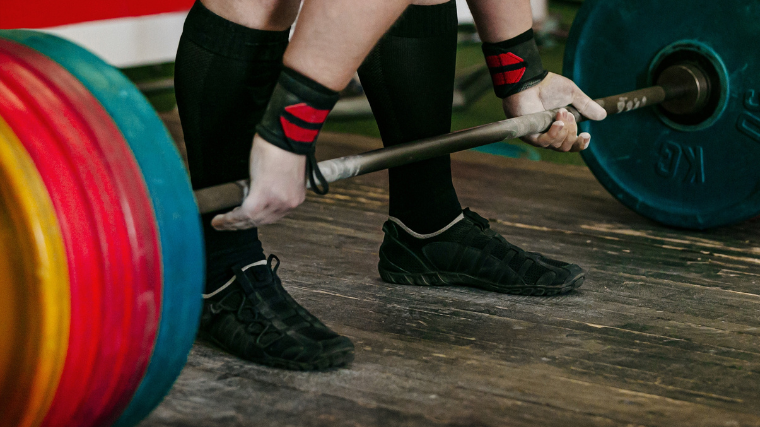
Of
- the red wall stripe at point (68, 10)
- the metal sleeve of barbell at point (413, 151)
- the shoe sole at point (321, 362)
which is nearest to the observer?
the metal sleeve of barbell at point (413, 151)

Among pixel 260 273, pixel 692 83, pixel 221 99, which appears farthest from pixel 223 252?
pixel 692 83

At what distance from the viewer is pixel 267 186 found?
87 cm

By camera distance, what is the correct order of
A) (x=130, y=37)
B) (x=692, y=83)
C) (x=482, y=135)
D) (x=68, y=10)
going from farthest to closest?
(x=130, y=37) < (x=68, y=10) < (x=692, y=83) < (x=482, y=135)

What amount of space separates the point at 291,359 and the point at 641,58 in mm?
1106

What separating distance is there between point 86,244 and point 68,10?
2.09 m

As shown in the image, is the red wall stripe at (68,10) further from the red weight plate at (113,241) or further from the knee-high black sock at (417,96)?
the red weight plate at (113,241)

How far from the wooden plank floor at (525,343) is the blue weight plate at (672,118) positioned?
0.08 m

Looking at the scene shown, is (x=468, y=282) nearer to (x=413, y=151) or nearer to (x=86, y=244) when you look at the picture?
(x=413, y=151)

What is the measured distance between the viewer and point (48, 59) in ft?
2.47

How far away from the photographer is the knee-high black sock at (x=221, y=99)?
3.42ft

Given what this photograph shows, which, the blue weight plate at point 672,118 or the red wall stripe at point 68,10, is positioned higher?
the red wall stripe at point 68,10

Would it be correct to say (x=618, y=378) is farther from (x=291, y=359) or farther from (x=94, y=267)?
(x=94, y=267)

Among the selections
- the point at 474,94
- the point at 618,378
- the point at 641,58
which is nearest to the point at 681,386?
the point at 618,378

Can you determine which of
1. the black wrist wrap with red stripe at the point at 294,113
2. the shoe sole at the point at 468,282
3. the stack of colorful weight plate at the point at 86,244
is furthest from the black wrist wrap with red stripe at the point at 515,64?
the stack of colorful weight plate at the point at 86,244
